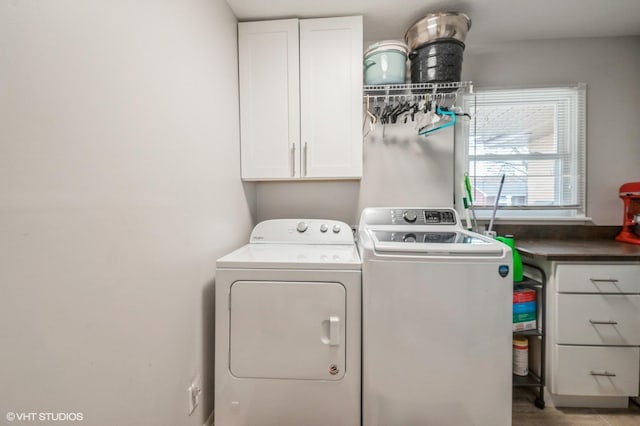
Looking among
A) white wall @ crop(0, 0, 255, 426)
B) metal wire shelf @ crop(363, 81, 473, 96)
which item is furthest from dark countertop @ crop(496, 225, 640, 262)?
white wall @ crop(0, 0, 255, 426)

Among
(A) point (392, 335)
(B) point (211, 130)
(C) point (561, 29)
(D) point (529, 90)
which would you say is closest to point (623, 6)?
(C) point (561, 29)

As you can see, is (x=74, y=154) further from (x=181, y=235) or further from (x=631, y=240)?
(x=631, y=240)

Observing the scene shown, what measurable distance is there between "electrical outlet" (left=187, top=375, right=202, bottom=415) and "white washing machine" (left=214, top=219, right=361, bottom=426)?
95 millimetres

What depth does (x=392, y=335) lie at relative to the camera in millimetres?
1107

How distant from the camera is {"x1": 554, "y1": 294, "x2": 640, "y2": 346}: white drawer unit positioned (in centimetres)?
139

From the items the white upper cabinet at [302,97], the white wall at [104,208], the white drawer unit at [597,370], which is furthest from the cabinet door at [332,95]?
the white drawer unit at [597,370]

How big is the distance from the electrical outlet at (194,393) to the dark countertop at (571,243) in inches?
78.5

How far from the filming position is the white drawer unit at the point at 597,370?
1408 mm

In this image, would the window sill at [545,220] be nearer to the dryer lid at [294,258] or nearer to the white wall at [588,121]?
the white wall at [588,121]

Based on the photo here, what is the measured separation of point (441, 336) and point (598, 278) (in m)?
1.10

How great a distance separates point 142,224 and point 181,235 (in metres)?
0.21

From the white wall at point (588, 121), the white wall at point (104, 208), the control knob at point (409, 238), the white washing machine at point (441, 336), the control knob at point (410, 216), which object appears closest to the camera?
the white wall at point (104, 208)

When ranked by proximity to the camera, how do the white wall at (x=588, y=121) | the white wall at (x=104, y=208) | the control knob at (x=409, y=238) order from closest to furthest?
the white wall at (x=104, y=208) → the control knob at (x=409, y=238) → the white wall at (x=588, y=121)

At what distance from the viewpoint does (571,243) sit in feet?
5.78
